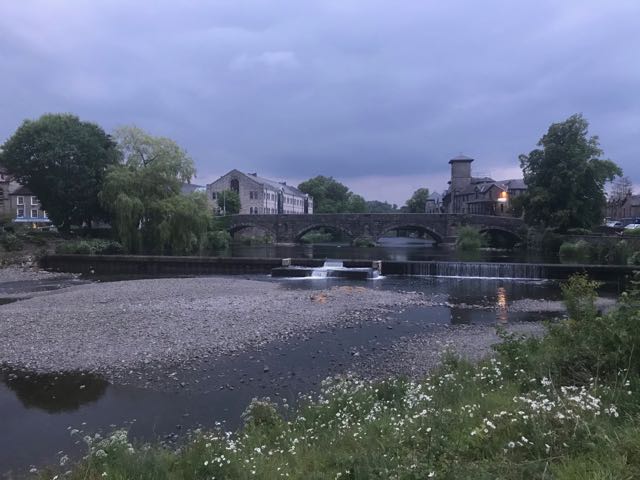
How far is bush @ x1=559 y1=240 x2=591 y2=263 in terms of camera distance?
43.8 metres

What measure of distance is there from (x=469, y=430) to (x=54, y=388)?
A: 32.3 ft

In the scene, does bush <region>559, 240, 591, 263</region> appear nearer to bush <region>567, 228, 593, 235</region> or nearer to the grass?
bush <region>567, 228, 593, 235</region>

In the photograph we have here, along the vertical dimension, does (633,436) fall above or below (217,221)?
below

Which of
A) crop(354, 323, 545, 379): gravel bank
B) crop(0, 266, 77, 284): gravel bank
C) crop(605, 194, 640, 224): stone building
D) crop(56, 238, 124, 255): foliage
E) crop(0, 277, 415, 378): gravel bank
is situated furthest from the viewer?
crop(605, 194, 640, 224): stone building

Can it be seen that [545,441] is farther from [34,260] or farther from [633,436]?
[34,260]

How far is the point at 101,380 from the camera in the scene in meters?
10.9

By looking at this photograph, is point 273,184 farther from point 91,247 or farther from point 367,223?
point 91,247

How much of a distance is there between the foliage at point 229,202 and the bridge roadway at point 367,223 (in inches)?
555

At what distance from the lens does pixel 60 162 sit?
47.0 metres

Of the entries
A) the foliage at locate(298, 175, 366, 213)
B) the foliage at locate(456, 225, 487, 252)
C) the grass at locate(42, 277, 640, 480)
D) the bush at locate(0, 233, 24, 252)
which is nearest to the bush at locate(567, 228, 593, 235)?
the foliage at locate(456, 225, 487, 252)

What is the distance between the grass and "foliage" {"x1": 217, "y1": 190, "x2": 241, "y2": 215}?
82419 mm

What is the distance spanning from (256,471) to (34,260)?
4124 cm

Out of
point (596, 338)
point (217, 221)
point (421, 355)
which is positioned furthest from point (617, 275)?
point (217, 221)

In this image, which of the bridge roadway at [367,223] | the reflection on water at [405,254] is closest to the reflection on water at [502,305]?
the reflection on water at [405,254]
